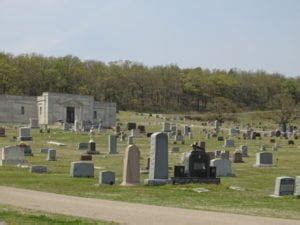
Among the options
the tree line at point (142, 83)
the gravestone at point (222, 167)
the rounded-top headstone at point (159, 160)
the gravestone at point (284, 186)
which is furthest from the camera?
the tree line at point (142, 83)

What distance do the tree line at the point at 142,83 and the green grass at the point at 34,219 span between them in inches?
3970

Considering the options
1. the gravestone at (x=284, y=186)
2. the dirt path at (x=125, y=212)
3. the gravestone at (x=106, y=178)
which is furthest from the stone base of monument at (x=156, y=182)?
the dirt path at (x=125, y=212)

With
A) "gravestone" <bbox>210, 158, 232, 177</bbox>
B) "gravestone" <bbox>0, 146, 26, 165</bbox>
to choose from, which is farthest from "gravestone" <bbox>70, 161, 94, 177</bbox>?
"gravestone" <bbox>0, 146, 26, 165</bbox>

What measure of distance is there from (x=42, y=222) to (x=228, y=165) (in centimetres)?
1607

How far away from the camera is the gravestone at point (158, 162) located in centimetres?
2359

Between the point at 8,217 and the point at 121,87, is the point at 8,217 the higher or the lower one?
the lower one

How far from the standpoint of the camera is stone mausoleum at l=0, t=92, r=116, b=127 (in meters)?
87.9

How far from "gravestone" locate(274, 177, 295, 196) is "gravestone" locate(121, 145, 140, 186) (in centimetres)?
501

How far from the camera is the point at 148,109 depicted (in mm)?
133750

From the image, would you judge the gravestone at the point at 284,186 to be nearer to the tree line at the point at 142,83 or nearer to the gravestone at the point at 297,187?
the gravestone at the point at 297,187

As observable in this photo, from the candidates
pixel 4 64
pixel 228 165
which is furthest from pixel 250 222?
pixel 4 64

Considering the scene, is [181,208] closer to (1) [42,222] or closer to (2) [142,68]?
(1) [42,222]

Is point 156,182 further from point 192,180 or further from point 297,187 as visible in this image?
point 297,187

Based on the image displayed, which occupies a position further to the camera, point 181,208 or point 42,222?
point 181,208
